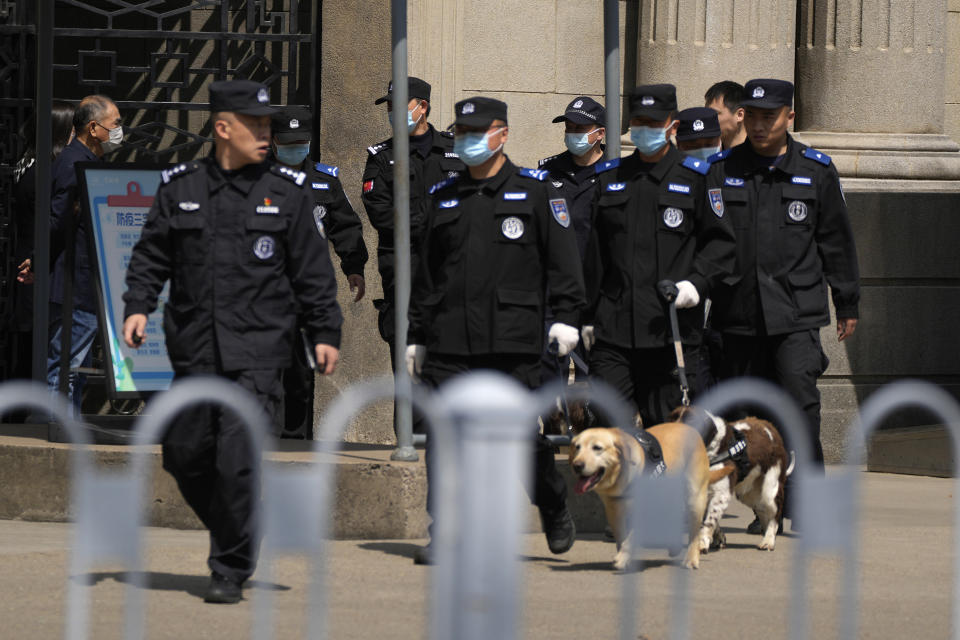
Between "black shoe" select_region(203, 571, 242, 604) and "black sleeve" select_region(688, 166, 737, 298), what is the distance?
2.45m

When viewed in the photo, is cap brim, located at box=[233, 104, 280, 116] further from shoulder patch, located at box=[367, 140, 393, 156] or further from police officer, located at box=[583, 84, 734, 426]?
shoulder patch, located at box=[367, 140, 393, 156]

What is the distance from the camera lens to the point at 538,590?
6.52 metres

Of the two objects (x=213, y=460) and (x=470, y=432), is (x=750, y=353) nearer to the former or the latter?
(x=213, y=460)

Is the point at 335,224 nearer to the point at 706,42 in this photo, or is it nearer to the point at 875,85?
the point at 706,42

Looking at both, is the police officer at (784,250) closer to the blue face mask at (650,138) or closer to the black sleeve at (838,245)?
the black sleeve at (838,245)

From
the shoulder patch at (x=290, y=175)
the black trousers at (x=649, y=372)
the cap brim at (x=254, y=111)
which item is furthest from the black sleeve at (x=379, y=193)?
the cap brim at (x=254, y=111)

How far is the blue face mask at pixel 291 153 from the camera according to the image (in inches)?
352

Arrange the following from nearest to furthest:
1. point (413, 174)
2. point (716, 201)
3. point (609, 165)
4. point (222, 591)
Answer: point (222, 591) < point (716, 201) < point (609, 165) < point (413, 174)

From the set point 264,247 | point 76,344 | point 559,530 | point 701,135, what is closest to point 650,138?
point 701,135

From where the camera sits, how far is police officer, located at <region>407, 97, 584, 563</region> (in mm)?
6980

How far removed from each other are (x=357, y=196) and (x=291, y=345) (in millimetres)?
4581

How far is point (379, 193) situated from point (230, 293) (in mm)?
3098

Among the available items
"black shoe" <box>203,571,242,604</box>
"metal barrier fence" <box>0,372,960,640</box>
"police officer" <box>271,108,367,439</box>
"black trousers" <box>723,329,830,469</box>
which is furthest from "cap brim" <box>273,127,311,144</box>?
"metal barrier fence" <box>0,372,960,640</box>

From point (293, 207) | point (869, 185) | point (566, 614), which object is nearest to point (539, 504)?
point (566, 614)
